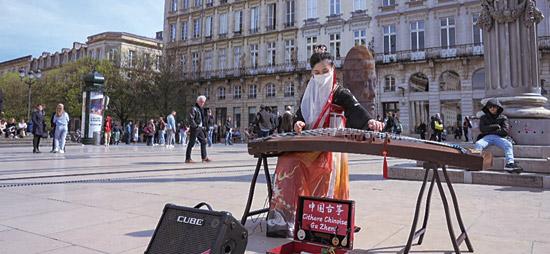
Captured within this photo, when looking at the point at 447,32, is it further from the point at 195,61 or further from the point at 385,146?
the point at 385,146

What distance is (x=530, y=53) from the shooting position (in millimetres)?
7961

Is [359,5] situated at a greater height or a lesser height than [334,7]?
lesser

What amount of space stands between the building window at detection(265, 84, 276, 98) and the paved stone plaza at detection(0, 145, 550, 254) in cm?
3465

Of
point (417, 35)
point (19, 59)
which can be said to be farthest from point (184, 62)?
point (19, 59)

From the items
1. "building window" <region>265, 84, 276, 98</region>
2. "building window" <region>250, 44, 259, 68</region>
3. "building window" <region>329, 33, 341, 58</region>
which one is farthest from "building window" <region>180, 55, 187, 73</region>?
"building window" <region>329, 33, 341, 58</region>

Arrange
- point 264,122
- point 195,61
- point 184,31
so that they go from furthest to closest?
point 184,31 → point 195,61 → point 264,122

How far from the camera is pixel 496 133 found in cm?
663

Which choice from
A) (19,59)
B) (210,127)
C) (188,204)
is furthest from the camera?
(19,59)

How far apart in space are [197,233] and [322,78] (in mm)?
1813

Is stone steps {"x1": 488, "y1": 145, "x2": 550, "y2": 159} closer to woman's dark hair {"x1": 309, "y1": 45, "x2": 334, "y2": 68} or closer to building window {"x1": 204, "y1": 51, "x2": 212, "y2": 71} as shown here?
woman's dark hair {"x1": 309, "y1": 45, "x2": 334, "y2": 68}

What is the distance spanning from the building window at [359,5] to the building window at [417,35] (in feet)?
16.9

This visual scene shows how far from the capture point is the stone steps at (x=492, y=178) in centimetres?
621

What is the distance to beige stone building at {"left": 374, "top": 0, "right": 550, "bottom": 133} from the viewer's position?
30922 millimetres

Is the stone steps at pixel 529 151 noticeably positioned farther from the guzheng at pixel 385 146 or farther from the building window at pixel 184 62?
the building window at pixel 184 62
